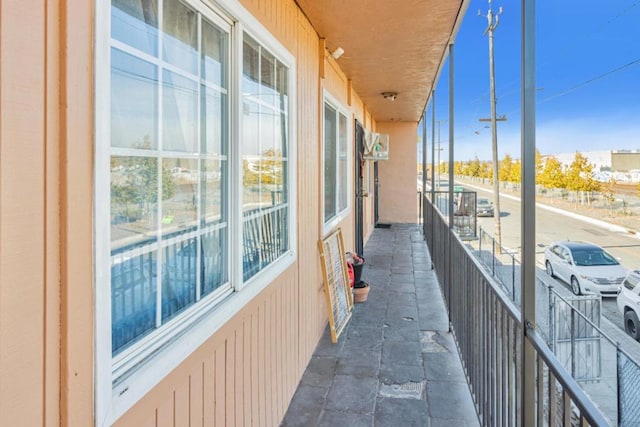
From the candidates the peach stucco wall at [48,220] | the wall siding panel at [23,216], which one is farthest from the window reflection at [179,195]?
the wall siding panel at [23,216]

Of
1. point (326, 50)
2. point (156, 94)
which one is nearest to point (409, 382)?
point (156, 94)

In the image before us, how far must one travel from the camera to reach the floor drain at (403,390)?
2652 mm

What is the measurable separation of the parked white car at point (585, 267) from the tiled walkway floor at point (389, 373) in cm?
132

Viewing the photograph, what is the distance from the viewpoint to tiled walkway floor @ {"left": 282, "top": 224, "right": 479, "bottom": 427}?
245 cm

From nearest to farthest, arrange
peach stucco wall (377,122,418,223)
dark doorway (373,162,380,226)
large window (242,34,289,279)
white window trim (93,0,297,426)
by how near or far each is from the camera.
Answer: white window trim (93,0,297,426) → large window (242,34,289,279) → dark doorway (373,162,380,226) → peach stucco wall (377,122,418,223)

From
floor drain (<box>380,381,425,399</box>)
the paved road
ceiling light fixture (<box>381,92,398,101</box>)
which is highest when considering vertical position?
ceiling light fixture (<box>381,92,398,101</box>)

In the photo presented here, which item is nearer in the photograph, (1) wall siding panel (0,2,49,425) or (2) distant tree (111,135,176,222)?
(1) wall siding panel (0,2,49,425)

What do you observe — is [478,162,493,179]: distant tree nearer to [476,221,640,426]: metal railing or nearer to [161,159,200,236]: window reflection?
[476,221,640,426]: metal railing

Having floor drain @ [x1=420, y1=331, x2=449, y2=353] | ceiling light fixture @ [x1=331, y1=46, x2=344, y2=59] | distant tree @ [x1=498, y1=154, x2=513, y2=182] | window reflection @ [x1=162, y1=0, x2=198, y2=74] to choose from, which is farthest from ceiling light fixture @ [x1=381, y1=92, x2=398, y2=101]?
window reflection @ [x1=162, y1=0, x2=198, y2=74]

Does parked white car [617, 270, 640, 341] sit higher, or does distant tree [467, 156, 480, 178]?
distant tree [467, 156, 480, 178]

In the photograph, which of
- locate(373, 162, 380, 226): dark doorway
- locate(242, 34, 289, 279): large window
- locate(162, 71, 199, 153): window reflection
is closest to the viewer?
locate(162, 71, 199, 153): window reflection

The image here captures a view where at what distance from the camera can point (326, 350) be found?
3.37m

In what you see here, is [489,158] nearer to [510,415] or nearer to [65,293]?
[510,415]

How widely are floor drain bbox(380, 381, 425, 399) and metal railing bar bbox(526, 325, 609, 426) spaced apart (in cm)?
139
